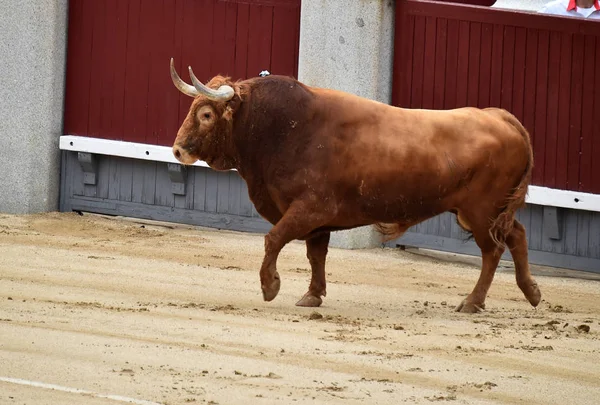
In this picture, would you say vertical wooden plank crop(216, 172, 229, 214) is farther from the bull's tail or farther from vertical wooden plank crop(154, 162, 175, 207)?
the bull's tail

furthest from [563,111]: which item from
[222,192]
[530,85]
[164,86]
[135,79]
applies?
[135,79]

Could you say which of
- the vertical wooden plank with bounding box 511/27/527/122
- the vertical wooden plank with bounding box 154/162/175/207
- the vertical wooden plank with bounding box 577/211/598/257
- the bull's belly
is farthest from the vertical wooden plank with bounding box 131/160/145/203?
the bull's belly

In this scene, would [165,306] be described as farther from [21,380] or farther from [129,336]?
[21,380]

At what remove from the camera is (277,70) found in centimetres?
1321

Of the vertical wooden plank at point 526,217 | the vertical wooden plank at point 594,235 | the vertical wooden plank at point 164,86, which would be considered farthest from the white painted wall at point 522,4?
the vertical wooden plank at point 594,235

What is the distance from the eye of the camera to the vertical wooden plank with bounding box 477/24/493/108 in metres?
12.3

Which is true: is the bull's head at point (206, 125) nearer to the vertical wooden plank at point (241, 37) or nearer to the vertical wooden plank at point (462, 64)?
the vertical wooden plank at point (462, 64)

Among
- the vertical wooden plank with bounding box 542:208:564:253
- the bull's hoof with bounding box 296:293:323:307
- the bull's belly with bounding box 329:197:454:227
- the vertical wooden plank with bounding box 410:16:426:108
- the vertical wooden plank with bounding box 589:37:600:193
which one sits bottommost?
the bull's hoof with bounding box 296:293:323:307

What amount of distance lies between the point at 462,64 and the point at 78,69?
3.73m

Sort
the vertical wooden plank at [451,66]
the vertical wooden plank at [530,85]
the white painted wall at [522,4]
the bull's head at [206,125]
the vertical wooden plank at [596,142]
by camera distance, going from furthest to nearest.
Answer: the white painted wall at [522,4], the vertical wooden plank at [451,66], the vertical wooden plank at [530,85], the vertical wooden plank at [596,142], the bull's head at [206,125]

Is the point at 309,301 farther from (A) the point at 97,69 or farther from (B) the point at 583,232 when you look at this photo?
(A) the point at 97,69

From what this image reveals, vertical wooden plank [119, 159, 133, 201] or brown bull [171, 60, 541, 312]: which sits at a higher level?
brown bull [171, 60, 541, 312]

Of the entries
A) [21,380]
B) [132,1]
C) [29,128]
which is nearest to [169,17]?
[132,1]

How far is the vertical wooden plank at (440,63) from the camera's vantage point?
492 inches
